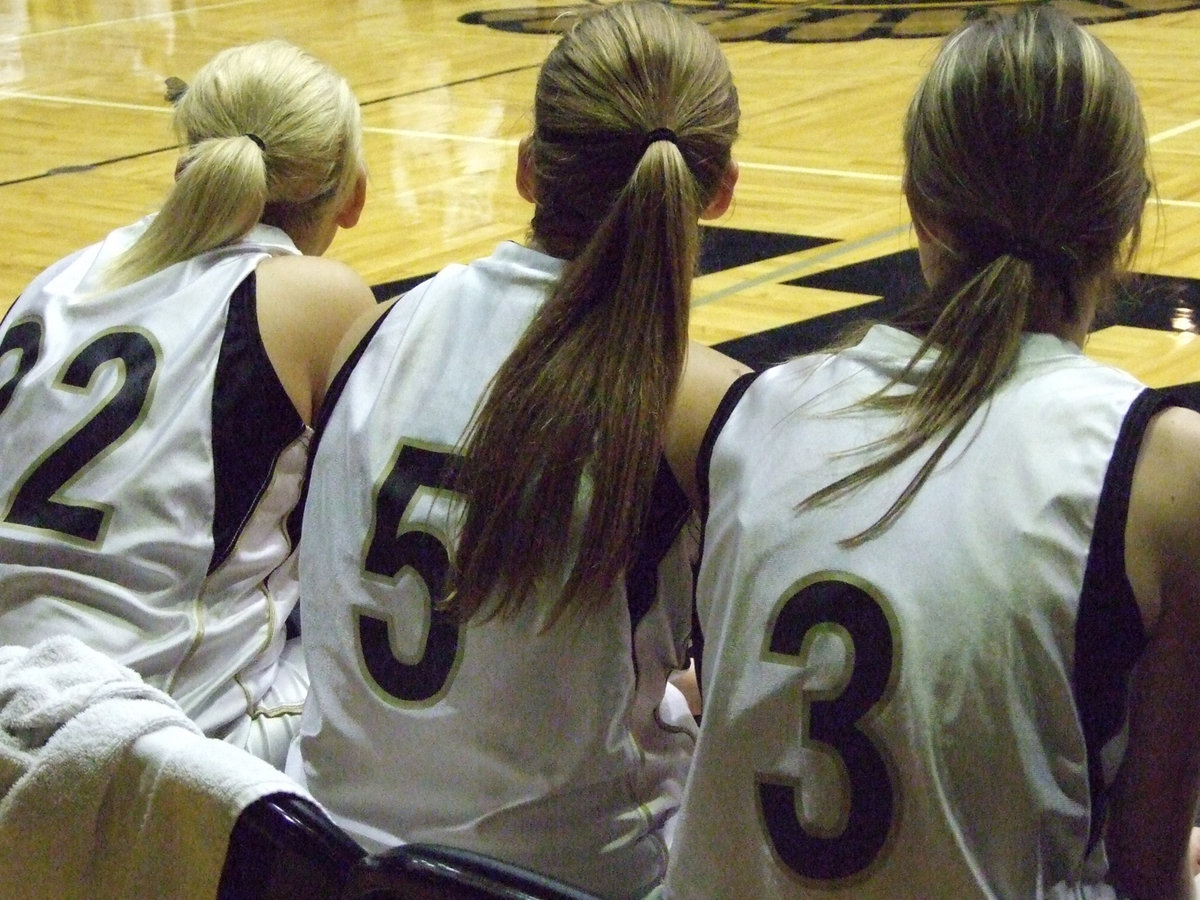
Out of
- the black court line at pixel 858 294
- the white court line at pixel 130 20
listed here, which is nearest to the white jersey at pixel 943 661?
the black court line at pixel 858 294

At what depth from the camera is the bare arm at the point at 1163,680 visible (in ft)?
3.13

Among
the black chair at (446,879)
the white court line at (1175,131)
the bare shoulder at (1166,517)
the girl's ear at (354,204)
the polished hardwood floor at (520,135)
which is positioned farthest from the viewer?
the white court line at (1175,131)

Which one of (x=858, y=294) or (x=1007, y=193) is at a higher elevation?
(x=1007, y=193)

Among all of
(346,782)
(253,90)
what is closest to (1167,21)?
(253,90)

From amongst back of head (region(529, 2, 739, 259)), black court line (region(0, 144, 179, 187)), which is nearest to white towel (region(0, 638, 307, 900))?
back of head (region(529, 2, 739, 259))

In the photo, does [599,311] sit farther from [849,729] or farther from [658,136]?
[849,729]

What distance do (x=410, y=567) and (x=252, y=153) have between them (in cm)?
60

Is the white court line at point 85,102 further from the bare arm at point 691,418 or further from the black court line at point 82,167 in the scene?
the bare arm at point 691,418

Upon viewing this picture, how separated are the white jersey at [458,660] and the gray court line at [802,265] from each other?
2.55 metres

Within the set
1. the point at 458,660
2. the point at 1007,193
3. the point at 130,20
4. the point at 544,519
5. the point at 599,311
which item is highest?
the point at 1007,193

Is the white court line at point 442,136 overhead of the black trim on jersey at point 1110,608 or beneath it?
beneath

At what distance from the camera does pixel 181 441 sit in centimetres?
149

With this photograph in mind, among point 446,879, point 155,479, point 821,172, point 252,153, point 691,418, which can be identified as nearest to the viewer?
point 446,879

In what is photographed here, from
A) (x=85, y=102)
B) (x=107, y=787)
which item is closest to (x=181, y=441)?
(x=107, y=787)
